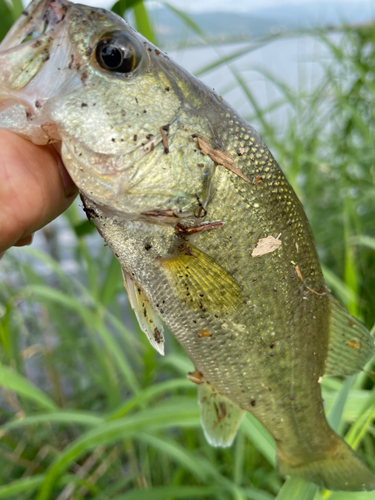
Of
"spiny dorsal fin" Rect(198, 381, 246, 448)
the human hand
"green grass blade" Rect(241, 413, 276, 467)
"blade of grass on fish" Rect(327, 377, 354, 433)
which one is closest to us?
the human hand

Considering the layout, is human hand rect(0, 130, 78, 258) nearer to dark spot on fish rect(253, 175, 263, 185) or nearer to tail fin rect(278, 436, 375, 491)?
dark spot on fish rect(253, 175, 263, 185)

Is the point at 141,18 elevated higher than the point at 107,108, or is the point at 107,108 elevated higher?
the point at 141,18

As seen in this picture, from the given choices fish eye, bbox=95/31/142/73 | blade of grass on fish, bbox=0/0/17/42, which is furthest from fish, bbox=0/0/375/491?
blade of grass on fish, bbox=0/0/17/42

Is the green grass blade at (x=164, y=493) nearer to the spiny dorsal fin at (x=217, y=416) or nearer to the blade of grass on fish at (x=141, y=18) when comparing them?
the spiny dorsal fin at (x=217, y=416)

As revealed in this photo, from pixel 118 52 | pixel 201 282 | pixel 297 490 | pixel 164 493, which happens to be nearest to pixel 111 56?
pixel 118 52

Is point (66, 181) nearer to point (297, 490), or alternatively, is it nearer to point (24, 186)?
point (24, 186)
